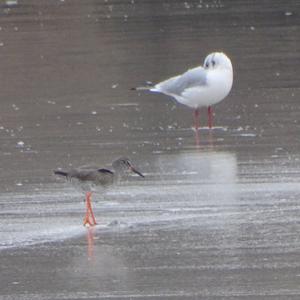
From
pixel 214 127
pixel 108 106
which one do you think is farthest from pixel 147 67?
pixel 214 127

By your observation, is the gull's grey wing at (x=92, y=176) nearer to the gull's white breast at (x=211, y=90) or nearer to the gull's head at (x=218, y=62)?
the gull's white breast at (x=211, y=90)

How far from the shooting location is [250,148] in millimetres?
11938

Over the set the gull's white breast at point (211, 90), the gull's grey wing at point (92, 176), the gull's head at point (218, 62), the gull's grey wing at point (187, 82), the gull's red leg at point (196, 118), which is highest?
the gull's head at point (218, 62)

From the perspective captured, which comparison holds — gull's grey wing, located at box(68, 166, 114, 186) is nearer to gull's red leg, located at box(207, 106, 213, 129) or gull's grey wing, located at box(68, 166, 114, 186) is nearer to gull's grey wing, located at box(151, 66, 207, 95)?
gull's red leg, located at box(207, 106, 213, 129)

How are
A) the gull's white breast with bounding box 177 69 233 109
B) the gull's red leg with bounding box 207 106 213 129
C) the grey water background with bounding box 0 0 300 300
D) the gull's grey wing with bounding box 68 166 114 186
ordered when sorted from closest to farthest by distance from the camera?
the grey water background with bounding box 0 0 300 300 → the gull's grey wing with bounding box 68 166 114 186 → the gull's red leg with bounding box 207 106 213 129 → the gull's white breast with bounding box 177 69 233 109

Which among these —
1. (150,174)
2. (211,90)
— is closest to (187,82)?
(211,90)

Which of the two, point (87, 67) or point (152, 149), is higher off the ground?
point (87, 67)

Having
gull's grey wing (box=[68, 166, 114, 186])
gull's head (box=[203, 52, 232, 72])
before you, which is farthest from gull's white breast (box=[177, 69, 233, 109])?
gull's grey wing (box=[68, 166, 114, 186])

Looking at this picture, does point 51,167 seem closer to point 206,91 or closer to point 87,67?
point 206,91

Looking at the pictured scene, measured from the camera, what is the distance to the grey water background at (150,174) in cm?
759

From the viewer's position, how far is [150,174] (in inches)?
427

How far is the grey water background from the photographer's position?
7.59 meters

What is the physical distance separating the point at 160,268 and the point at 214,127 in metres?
5.88

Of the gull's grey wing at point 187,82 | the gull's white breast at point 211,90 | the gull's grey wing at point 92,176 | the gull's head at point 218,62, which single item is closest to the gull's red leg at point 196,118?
the gull's white breast at point 211,90
